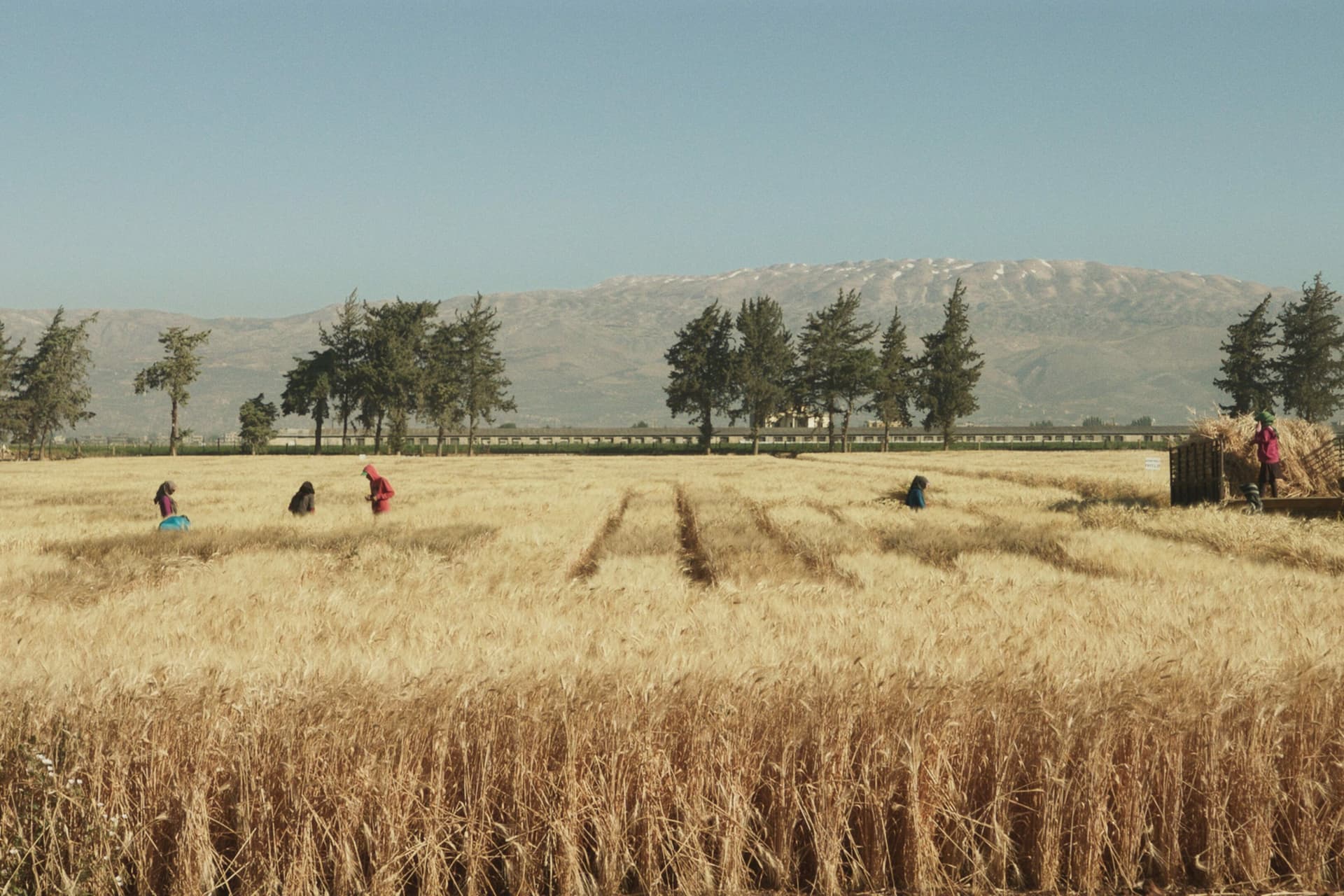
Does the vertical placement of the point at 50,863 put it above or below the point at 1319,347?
below

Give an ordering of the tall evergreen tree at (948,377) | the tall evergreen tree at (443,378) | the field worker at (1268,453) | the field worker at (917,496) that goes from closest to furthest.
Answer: the field worker at (1268,453) → the field worker at (917,496) → the tall evergreen tree at (443,378) → the tall evergreen tree at (948,377)

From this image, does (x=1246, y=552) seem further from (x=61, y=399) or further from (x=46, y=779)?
(x=61, y=399)

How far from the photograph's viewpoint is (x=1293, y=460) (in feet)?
81.9

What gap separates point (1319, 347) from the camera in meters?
106

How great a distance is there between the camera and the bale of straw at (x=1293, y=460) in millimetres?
24688

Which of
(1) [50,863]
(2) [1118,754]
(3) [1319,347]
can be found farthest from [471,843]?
(3) [1319,347]

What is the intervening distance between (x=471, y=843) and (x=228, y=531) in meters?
17.1

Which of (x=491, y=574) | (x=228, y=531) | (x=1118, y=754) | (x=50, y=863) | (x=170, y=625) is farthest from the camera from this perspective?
(x=228, y=531)

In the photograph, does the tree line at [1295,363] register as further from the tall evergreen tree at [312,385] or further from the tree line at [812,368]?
the tall evergreen tree at [312,385]

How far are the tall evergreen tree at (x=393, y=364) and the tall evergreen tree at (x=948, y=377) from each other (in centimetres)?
5387

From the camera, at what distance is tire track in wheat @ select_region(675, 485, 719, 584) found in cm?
1769

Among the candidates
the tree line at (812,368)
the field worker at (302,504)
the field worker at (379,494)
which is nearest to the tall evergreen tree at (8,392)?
the tree line at (812,368)

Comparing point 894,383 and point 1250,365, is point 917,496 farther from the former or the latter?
point 894,383

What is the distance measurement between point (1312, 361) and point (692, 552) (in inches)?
4116
